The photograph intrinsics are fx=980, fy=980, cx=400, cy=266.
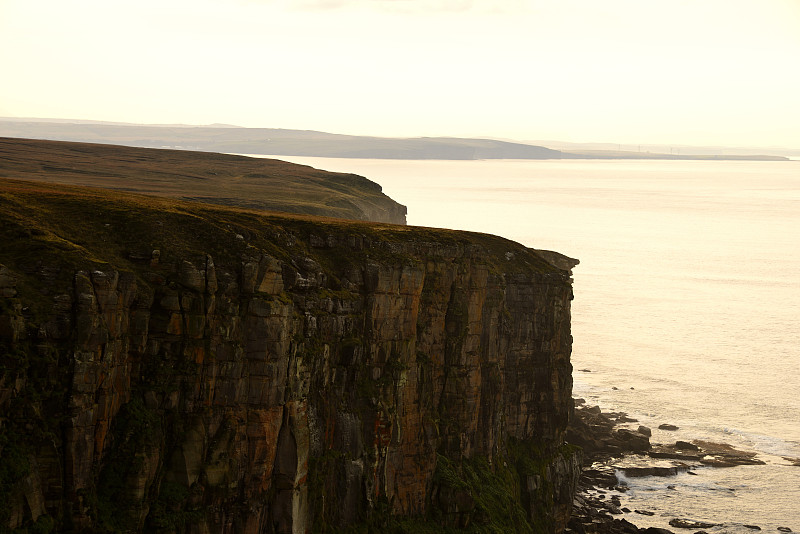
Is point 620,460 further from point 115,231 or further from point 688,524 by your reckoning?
point 115,231

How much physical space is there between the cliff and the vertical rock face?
11 centimetres

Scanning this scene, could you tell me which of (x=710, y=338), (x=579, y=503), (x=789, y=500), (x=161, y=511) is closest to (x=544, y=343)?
(x=579, y=503)

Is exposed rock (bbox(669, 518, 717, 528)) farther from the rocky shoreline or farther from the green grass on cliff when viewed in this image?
the green grass on cliff

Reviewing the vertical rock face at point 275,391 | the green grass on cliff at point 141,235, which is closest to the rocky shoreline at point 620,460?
the vertical rock face at point 275,391

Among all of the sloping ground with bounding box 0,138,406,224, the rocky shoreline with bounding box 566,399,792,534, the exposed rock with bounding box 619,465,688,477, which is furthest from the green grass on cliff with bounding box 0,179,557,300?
the sloping ground with bounding box 0,138,406,224

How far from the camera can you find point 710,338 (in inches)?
6304

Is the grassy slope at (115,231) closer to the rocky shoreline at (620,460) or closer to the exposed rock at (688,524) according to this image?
the rocky shoreline at (620,460)

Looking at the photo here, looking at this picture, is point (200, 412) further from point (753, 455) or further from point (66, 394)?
point (753, 455)

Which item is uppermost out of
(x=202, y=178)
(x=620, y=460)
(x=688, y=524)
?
(x=202, y=178)

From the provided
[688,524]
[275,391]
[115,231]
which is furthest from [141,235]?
[688,524]

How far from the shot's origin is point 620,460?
10575cm

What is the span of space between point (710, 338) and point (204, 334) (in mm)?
123638

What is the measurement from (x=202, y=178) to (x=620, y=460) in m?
80.4

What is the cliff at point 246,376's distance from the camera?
45500mm
